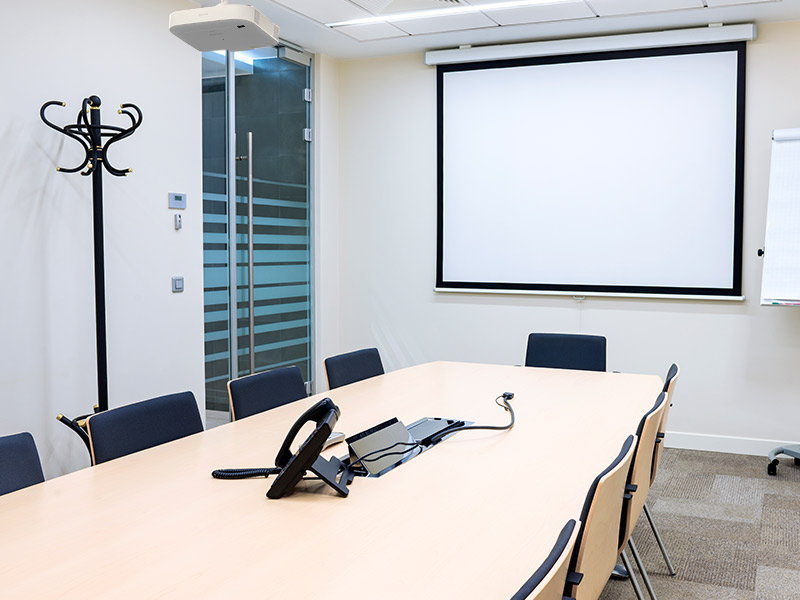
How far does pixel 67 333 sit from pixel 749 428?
4797 millimetres

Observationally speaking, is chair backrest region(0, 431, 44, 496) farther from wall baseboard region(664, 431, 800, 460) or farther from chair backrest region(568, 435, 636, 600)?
wall baseboard region(664, 431, 800, 460)

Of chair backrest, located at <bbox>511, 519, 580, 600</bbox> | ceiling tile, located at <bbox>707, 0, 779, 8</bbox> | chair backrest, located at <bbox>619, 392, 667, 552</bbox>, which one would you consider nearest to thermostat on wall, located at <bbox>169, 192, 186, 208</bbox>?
chair backrest, located at <bbox>619, 392, 667, 552</bbox>

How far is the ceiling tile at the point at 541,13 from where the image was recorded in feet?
17.2

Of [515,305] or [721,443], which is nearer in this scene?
[721,443]

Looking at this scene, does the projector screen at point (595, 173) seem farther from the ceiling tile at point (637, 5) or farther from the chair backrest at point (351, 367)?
the chair backrest at point (351, 367)

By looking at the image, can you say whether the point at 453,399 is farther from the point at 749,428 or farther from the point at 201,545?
the point at 749,428

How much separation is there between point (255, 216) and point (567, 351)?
8.69 ft

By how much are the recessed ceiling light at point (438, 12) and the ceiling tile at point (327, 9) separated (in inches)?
3.9

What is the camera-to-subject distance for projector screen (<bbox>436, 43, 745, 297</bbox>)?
5.71 meters

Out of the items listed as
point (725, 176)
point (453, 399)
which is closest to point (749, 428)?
point (725, 176)

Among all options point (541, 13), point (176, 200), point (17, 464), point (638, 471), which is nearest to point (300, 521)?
point (17, 464)

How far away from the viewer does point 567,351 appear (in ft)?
15.7

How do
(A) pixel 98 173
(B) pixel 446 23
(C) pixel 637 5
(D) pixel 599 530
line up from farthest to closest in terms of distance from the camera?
(B) pixel 446 23 → (C) pixel 637 5 → (A) pixel 98 173 → (D) pixel 599 530

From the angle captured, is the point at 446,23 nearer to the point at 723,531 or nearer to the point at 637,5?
the point at 637,5
